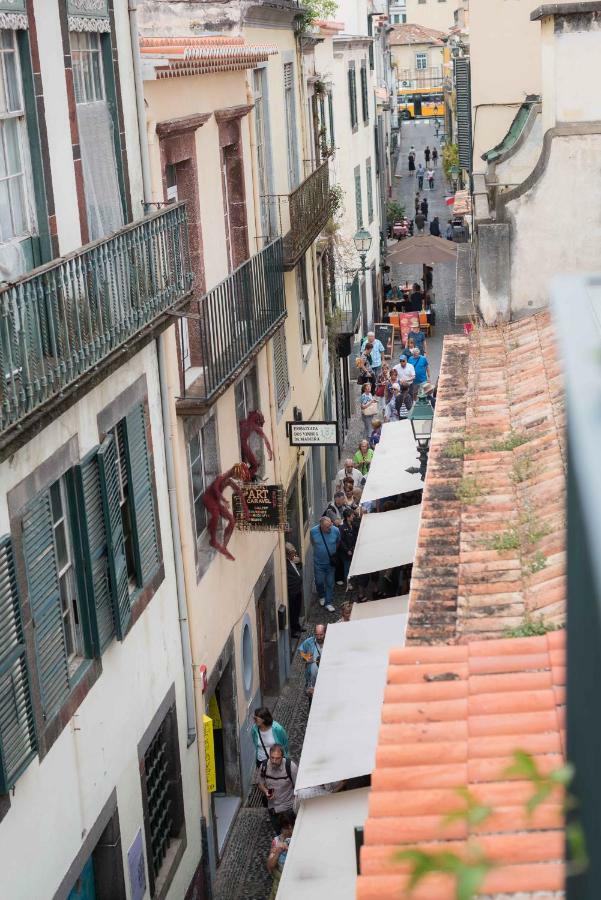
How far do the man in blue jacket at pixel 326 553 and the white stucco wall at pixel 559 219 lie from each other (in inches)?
373

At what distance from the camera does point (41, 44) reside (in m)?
10.2

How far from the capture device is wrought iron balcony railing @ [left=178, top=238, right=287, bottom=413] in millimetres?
14500

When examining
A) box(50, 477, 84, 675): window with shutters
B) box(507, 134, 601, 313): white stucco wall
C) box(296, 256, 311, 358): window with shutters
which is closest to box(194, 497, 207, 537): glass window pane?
box(507, 134, 601, 313): white stucco wall

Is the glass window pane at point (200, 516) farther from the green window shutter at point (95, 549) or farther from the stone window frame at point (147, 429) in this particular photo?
the green window shutter at point (95, 549)

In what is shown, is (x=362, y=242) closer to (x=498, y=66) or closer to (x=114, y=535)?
(x=498, y=66)

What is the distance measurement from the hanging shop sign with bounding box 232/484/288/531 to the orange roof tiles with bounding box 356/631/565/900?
32.4ft

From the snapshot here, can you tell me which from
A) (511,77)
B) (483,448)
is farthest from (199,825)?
(511,77)

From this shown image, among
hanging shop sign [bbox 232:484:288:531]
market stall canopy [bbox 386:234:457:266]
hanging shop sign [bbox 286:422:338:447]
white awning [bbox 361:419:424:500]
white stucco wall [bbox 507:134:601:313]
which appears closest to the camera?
white stucco wall [bbox 507:134:601:313]

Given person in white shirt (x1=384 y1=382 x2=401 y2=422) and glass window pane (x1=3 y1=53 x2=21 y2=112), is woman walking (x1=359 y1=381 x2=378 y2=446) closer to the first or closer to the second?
person in white shirt (x1=384 y1=382 x2=401 y2=422)

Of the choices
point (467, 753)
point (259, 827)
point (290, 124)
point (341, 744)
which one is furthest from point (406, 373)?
point (467, 753)

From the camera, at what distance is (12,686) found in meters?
8.98

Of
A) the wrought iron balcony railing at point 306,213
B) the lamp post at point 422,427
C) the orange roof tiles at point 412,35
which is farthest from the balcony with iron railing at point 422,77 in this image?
the lamp post at point 422,427

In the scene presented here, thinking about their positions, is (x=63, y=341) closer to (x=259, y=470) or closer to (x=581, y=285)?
(x=581, y=285)

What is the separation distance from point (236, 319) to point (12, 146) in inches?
258
